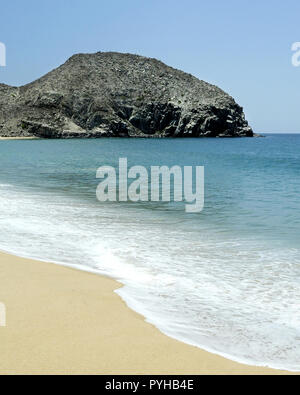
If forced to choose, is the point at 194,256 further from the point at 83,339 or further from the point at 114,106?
the point at 114,106

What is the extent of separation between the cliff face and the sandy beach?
127420 millimetres

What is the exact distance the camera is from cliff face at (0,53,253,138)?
135 meters

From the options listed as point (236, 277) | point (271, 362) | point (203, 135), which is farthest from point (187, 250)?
point (203, 135)

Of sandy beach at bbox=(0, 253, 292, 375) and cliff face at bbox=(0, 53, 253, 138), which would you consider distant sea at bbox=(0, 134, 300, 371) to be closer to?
sandy beach at bbox=(0, 253, 292, 375)

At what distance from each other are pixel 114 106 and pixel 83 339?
145 meters

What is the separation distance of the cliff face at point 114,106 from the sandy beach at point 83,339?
5017 inches

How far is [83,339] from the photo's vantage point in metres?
4.52

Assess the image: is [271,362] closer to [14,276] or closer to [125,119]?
[14,276]

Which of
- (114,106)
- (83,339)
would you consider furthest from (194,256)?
(114,106)

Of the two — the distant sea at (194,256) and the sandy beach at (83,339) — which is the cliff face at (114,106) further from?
the sandy beach at (83,339)

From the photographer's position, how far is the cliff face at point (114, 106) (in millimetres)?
135250

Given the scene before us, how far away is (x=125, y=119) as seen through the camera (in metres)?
146

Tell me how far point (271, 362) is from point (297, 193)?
16254 mm

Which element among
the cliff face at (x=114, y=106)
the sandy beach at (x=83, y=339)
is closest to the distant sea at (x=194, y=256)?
the sandy beach at (x=83, y=339)
